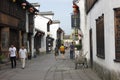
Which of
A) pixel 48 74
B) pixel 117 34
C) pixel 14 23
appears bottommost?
pixel 48 74

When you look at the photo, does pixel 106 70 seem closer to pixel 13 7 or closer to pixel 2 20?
pixel 2 20

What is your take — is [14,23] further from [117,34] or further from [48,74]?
[117,34]

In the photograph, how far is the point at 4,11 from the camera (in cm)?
3294

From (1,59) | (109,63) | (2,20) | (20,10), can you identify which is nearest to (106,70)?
(109,63)

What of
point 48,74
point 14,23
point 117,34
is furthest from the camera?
point 14,23

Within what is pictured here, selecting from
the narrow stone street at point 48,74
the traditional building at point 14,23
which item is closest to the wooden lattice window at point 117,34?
the narrow stone street at point 48,74

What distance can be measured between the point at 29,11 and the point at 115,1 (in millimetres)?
30538

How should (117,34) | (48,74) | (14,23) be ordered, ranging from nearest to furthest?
1. (117,34)
2. (48,74)
3. (14,23)

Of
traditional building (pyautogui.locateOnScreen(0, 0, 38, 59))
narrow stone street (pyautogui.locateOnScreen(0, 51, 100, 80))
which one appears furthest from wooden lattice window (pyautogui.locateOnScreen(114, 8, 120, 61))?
traditional building (pyautogui.locateOnScreen(0, 0, 38, 59))

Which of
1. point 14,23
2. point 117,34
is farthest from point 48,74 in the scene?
point 14,23

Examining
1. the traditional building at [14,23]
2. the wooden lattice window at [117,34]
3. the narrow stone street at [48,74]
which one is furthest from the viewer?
the traditional building at [14,23]

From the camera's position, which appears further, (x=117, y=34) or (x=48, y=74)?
(x=48, y=74)

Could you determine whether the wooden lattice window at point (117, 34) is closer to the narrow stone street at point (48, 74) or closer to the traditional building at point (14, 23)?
the narrow stone street at point (48, 74)

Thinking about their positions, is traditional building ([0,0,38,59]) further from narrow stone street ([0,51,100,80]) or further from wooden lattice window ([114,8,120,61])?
wooden lattice window ([114,8,120,61])
